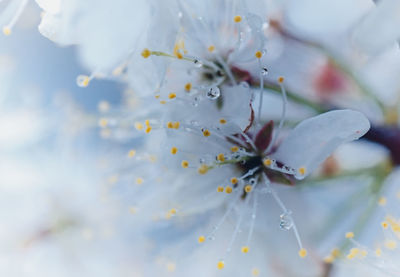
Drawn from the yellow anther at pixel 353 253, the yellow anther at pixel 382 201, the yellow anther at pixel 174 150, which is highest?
the yellow anther at pixel 382 201

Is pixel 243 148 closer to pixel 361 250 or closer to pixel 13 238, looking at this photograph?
pixel 361 250

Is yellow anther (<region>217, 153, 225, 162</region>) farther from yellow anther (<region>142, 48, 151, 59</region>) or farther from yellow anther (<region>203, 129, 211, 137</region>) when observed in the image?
yellow anther (<region>142, 48, 151, 59</region>)

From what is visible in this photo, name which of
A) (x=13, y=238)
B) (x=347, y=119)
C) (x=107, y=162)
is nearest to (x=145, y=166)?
(x=107, y=162)

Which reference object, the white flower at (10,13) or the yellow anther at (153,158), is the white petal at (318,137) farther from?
the white flower at (10,13)

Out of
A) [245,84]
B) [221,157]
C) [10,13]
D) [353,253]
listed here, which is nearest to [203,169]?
[221,157]

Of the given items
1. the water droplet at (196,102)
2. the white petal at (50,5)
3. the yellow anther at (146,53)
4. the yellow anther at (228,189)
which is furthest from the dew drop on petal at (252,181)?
the white petal at (50,5)

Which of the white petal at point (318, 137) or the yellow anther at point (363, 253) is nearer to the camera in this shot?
the white petal at point (318, 137)

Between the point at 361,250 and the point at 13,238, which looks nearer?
the point at 361,250

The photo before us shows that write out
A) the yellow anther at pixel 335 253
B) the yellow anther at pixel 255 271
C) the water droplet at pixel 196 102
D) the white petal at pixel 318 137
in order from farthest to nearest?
1. the yellow anther at pixel 255 271
2. the yellow anther at pixel 335 253
3. the water droplet at pixel 196 102
4. the white petal at pixel 318 137
